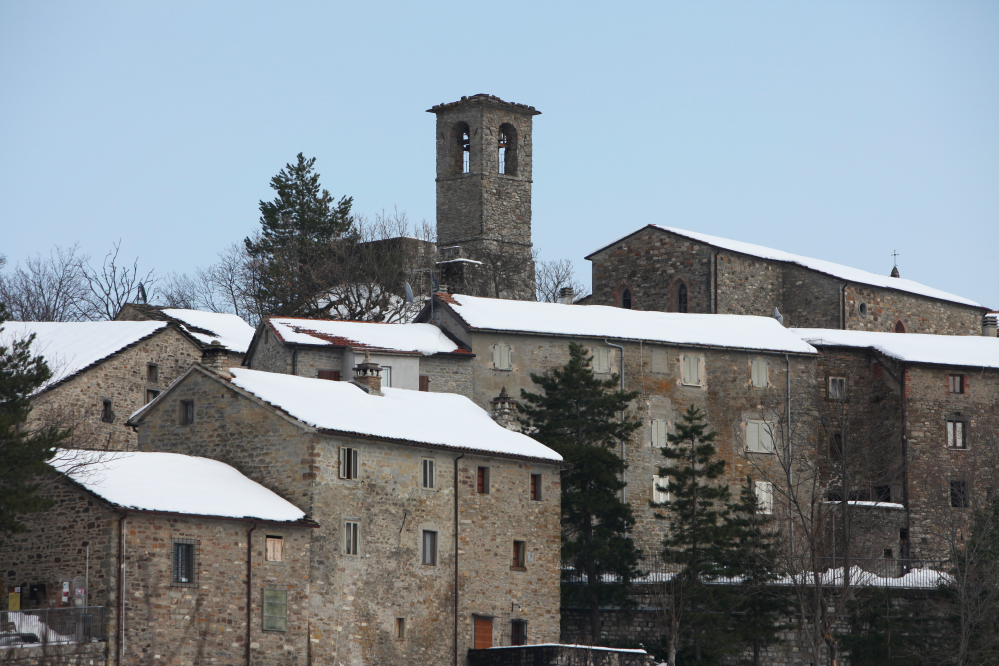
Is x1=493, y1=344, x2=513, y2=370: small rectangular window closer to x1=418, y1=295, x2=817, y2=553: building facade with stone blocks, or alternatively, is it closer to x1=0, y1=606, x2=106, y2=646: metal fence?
x1=418, y1=295, x2=817, y2=553: building facade with stone blocks

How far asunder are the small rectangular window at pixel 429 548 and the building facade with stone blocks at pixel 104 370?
12.6m

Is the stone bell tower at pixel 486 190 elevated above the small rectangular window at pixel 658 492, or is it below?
above

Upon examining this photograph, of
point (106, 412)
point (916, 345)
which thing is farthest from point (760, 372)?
point (106, 412)

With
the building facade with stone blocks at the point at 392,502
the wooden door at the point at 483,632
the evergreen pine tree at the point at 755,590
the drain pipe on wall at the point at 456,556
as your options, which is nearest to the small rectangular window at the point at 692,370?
the evergreen pine tree at the point at 755,590

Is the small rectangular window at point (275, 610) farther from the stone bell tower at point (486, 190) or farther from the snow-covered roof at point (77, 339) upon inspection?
the stone bell tower at point (486, 190)

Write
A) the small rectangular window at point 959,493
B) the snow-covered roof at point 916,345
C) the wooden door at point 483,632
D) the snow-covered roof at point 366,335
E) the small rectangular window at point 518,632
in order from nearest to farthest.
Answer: the wooden door at point 483,632 < the small rectangular window at point 518,632 < the snow-covered roof at point 366,335 < the small rectangular window at point 959,493 < the snow-covered roof at point 916,345

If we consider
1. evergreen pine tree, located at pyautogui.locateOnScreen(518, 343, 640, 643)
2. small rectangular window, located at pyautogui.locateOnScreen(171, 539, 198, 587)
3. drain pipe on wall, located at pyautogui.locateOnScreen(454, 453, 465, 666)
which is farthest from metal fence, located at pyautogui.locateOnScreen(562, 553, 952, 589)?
small rectangular window, located at pyautogui.locateOnScreen(171, 539, 198, 587)

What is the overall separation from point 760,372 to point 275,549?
2605 centimetres

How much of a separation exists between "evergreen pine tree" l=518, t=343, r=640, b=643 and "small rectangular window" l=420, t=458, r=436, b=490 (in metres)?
6.65

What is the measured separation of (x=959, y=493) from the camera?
60469 mm

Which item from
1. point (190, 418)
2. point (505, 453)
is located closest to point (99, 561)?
point (190, 418)

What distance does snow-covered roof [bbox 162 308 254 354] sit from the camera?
63.4 m

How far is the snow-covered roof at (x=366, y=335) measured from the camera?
55656 millimetres

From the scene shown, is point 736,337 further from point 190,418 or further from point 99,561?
point 99,561
